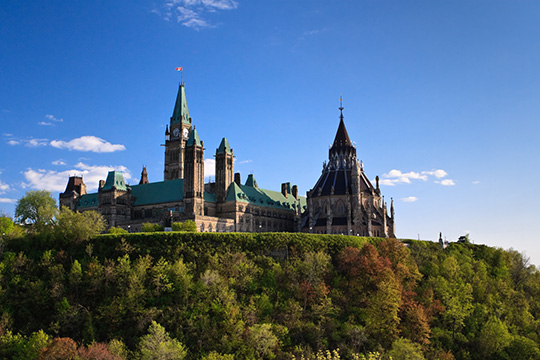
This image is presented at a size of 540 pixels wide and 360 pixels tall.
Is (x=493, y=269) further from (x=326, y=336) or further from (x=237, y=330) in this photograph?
(x=237, y=330)

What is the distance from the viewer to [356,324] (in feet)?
250

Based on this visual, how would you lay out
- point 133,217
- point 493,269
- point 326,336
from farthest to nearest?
point 133,217 < point 493,269 < point 326,336

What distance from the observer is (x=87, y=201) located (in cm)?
13788

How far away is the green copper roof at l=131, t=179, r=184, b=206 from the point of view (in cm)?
12850

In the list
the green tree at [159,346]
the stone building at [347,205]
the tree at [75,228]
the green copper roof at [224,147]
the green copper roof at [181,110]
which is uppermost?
the green copper roof at [181,110]

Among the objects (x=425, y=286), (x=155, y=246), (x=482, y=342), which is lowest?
(x=482, y=342)

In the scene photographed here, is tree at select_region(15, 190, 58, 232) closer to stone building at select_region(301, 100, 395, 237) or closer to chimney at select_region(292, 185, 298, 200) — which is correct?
stone building at select_region(301, 100, 395, 237)

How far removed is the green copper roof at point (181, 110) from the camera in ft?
529

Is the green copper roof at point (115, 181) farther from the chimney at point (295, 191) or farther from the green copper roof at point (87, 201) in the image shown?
the chimney at point (295, 191)

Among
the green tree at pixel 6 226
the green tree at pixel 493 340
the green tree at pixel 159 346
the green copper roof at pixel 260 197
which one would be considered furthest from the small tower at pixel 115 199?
the green tree at pixel 493 340

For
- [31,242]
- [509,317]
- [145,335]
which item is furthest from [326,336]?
[31,242]

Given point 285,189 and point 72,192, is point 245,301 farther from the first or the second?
point 72,192

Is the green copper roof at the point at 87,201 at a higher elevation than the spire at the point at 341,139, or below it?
below

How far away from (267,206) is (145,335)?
7135 cm
